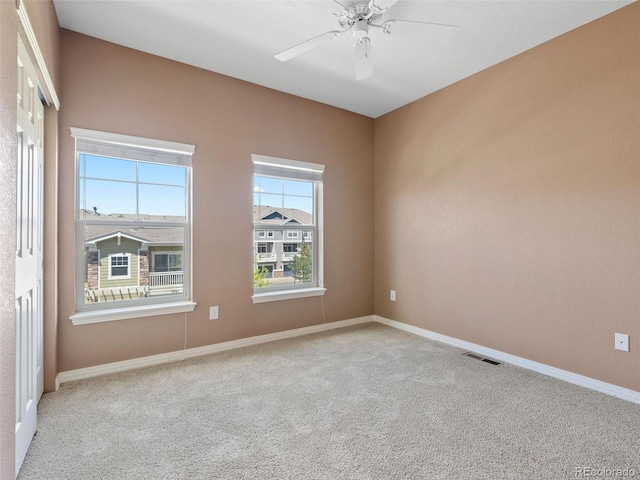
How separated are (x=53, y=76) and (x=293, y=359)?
283 centimetres

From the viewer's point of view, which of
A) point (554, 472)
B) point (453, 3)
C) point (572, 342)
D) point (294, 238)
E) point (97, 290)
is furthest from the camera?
point (294, 238)

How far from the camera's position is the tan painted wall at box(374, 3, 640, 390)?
2.38 m

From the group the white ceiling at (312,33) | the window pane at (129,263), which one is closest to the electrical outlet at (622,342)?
the white ceiling at (312,33)

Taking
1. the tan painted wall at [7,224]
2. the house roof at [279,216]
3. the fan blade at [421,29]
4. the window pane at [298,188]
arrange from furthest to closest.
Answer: the window pane at [298,188]
the house roof at [279,216]
the fan blade at [421,29]
the tan painted wall at [7,224]

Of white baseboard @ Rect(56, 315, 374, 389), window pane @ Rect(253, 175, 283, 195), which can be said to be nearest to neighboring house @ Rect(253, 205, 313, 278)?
window pane @ Rect(253, 175, 283, 195)

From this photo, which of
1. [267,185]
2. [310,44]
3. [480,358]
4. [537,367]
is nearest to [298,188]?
[267,185]

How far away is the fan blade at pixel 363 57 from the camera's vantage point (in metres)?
2.36

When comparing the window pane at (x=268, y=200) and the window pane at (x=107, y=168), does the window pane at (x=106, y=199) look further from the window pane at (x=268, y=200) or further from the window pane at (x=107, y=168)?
the window pane at (x=268, y=200)

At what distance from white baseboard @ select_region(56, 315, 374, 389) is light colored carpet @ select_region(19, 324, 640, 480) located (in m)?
0.10

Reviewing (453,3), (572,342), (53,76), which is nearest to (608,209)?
(572,342)

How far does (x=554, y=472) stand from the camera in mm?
1617

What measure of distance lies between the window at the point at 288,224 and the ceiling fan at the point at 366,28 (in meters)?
1.45

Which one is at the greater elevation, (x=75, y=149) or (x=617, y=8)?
(x=617, y=8)

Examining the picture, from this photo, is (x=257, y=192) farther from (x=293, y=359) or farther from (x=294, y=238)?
(x=293, y=359)
